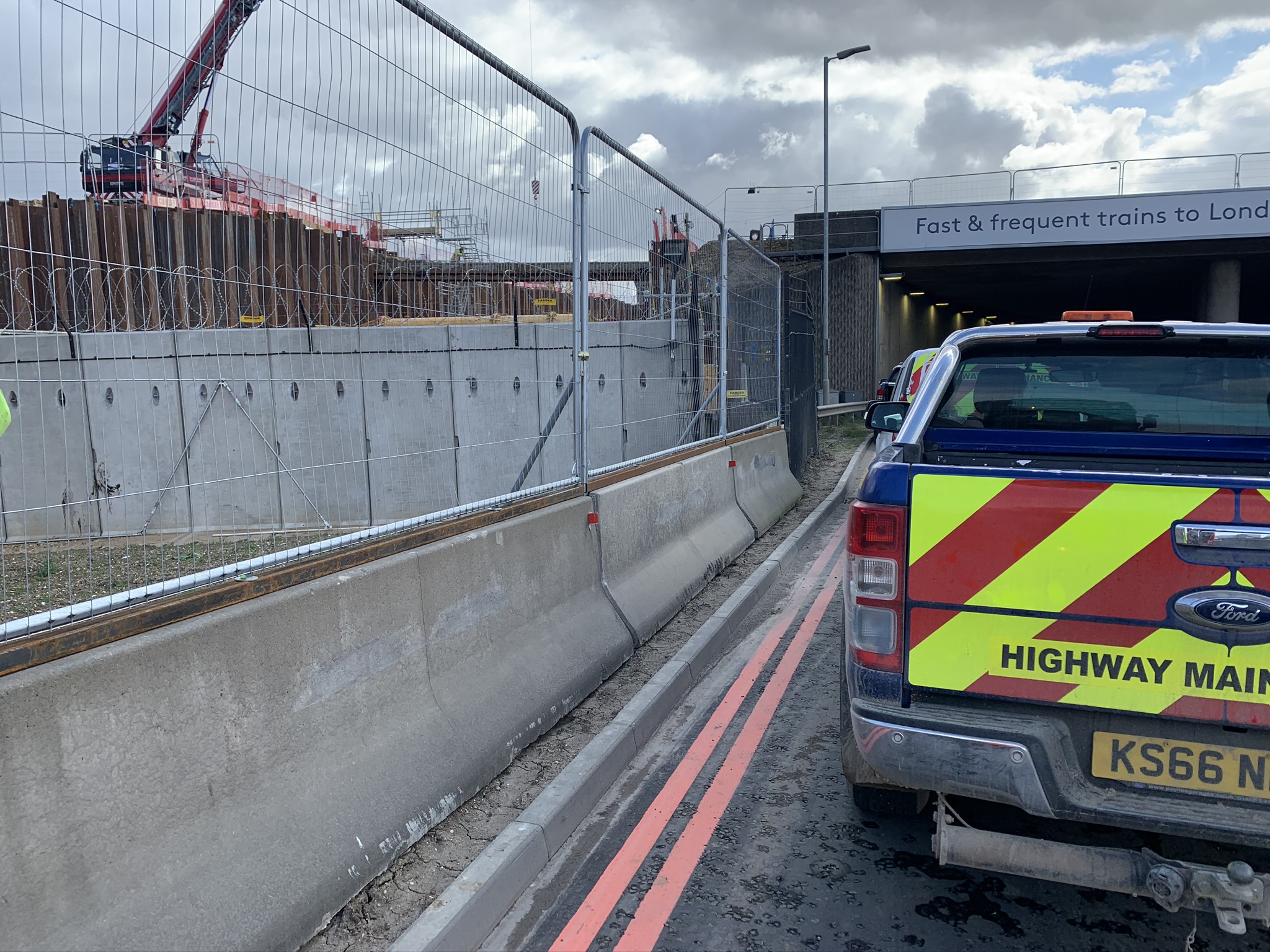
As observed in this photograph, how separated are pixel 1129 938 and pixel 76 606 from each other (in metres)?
3.48

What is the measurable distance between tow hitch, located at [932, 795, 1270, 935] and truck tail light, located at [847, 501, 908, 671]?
20.8 inches

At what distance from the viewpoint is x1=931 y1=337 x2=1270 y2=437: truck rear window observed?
335 centimetres

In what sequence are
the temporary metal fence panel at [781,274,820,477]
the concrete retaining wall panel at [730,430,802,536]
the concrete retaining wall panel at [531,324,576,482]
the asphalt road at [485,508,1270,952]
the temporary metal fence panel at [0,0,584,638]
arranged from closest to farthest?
the temporary metal fence panel at [0,0,584,638], the asphalt road at [485,508,1270,952], the concrete retaining wall panel at [531,324,576,482], the concrete retaining wall panel at [730,430,802,536], the temporary metal fence panel at [781,274,820,477]

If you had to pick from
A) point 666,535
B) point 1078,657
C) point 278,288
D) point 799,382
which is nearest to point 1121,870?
point 1078,657

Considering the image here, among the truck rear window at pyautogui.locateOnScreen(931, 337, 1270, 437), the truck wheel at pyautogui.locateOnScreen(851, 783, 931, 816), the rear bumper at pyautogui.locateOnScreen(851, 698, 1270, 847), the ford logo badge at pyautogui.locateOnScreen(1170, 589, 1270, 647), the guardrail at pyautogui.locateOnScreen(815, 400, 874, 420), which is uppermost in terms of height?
the truck rear window at pyautogui.locateOnScreen(931, 337, 1270, 437)

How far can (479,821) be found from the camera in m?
3.57

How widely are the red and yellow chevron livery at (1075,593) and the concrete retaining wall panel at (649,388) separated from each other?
4151 millimetres

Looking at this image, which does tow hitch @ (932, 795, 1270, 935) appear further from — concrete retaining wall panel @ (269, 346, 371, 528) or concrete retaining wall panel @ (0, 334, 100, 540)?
concrete retaining wall panel @ (0, 334, 100, 540)

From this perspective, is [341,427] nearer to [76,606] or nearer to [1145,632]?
[76,606]

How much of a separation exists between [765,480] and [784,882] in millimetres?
7602

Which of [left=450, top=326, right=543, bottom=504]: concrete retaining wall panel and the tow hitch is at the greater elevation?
[left=450, top=326, right=543, bottom=504]: concrete retaining wall panel

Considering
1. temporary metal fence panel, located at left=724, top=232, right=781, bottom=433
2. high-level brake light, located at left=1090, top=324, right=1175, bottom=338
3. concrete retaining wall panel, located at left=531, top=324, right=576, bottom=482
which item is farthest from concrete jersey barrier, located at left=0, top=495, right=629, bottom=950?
temporary metal fence panel, located at left=724, top=232, right=781, bottom=433

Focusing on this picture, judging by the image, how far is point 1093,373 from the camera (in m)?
3.55

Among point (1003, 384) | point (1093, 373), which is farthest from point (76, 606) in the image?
point (1093, 373)
